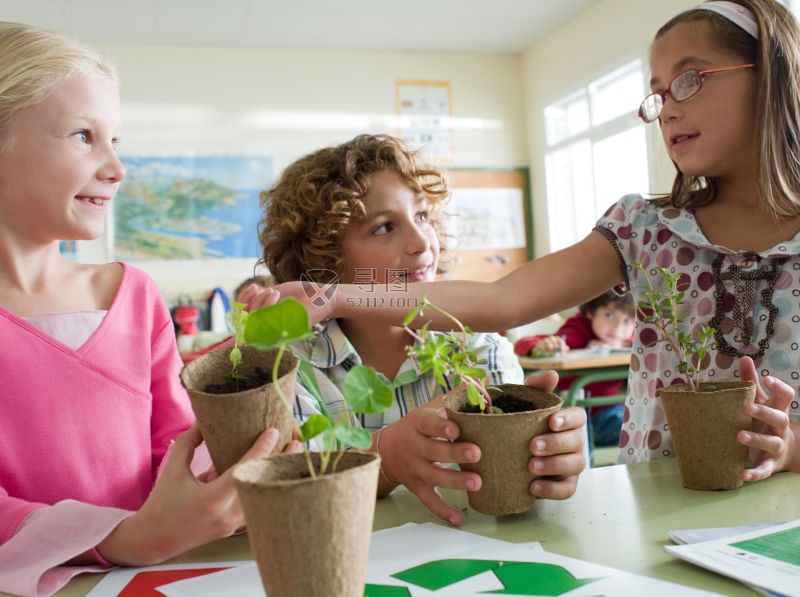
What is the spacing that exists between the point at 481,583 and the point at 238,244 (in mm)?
5666

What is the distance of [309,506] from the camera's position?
48 centimetres

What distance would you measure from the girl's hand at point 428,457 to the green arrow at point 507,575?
0.11m

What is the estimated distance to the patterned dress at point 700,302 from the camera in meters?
1.13

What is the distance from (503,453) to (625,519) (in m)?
0.16

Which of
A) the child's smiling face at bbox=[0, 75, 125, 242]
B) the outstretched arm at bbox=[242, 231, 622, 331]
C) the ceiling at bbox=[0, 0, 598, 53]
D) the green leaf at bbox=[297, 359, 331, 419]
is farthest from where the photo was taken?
the ceiling at bbox=[0, 0, 598, 53]

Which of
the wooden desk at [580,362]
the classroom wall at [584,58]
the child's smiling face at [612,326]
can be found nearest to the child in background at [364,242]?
the wooden desk at [580,362]

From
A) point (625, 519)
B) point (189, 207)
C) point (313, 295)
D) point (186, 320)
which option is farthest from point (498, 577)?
point (189, 207)

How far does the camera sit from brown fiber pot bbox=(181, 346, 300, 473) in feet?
1.96

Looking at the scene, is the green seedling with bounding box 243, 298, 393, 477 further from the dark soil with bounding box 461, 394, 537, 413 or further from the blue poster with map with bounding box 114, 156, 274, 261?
the blue poster with map with bounding box 114, 156, 274, 261

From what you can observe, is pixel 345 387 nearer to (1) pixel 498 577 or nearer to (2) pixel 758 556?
(1) pixel 498 577

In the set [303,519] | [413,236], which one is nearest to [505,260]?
[413,236]

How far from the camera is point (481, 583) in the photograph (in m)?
0.61

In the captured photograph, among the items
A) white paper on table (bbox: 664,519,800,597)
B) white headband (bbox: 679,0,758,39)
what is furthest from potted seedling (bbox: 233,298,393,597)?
white headband (bbox: 679,0,758,39)

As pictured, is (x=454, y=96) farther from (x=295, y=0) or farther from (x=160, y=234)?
(x=160, y=234)
